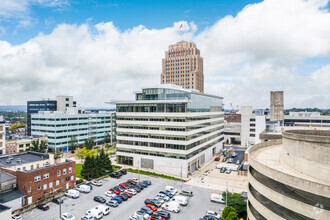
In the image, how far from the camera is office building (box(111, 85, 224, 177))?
6394 cm

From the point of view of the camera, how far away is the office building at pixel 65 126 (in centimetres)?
9669

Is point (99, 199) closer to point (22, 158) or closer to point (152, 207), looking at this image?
point (152, 207)

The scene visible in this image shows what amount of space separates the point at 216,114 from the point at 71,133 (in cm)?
6523

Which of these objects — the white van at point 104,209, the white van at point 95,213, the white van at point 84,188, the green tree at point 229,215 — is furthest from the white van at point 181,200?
the white van at point 84,188

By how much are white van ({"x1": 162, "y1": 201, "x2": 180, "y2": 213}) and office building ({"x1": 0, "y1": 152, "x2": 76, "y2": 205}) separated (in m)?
24.8

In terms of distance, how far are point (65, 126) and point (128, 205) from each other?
220ft

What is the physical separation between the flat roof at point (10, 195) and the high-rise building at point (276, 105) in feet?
262

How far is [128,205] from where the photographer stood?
45000mm

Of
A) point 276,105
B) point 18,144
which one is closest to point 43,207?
point 18,144

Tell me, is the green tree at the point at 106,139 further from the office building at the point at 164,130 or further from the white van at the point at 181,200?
the white van at the point at 181,200

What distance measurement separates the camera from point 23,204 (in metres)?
43.2

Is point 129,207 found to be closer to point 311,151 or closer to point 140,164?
point 140,164

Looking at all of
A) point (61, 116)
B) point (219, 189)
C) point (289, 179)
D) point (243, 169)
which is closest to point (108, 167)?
point (219, 189)

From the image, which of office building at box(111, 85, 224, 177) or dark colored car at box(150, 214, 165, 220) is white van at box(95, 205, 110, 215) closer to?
dark colored car at box(150, 214, 165, 220)
